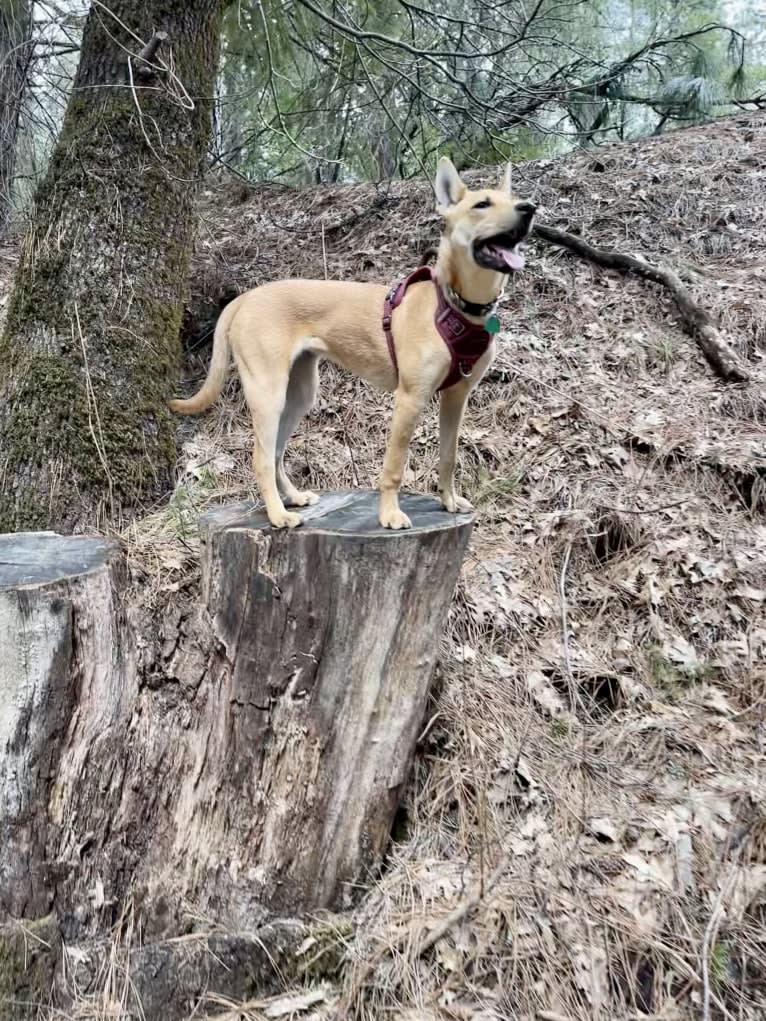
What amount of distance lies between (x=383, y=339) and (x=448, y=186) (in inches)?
27.9

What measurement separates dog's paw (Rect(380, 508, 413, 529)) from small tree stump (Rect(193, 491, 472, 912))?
0.26ft

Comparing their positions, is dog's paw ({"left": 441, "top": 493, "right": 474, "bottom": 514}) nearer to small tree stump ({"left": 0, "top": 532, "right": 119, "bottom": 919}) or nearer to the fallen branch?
small tree stump ({"left": 0, "top": 532, "right": 119, "bottom": 919})

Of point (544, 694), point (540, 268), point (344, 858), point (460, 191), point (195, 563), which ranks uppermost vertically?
point (540, 268)

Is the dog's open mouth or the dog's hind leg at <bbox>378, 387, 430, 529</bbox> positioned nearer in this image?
the dog's open mouth

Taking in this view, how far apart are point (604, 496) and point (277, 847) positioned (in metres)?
2.90

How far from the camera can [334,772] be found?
2.85m

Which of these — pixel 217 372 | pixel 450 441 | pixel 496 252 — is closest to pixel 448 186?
pixel 496 252

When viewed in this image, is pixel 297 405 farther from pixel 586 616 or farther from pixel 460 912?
pixel 460 912

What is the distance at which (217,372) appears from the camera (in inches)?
138

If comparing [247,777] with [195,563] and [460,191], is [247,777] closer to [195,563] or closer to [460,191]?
[195,563]

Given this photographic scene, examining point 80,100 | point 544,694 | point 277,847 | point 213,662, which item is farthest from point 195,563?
point 80,100

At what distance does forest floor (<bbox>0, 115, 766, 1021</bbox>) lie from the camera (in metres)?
2.50

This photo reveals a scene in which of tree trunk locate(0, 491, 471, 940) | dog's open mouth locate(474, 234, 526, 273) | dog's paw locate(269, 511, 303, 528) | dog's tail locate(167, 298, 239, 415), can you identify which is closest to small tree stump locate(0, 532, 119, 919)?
tree trunk locate(0, 491, 471, 940)

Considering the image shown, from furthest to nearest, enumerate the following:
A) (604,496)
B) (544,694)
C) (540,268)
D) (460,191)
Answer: (540,268), (604,496), (544,694), (460,191)
